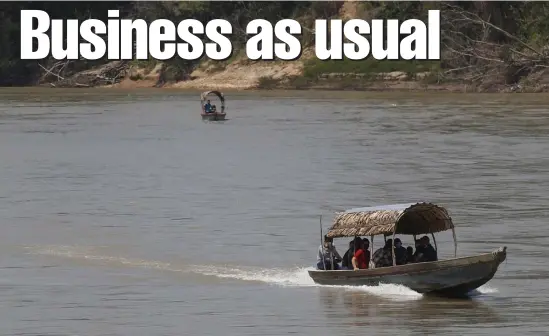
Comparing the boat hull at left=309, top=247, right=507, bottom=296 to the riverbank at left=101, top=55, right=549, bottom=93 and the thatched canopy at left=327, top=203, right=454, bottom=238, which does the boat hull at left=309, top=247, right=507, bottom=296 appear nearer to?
the thatched canopy at left=327, top=203, right=454, bottom=238

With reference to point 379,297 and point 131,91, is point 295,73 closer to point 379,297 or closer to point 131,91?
point 131,91

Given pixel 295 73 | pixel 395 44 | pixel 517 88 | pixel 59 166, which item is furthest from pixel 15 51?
pixel 59 166

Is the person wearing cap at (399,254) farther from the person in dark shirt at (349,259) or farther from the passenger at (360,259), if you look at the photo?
the person in dark shirt at (349,259)

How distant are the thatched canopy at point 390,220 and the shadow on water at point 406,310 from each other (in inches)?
43.4

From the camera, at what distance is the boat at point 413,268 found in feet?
80.2

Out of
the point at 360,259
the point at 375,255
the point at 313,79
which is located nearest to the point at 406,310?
the point at 375,255

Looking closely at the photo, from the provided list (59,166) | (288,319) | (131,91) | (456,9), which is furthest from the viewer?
(131,91)

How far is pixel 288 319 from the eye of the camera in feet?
78.7

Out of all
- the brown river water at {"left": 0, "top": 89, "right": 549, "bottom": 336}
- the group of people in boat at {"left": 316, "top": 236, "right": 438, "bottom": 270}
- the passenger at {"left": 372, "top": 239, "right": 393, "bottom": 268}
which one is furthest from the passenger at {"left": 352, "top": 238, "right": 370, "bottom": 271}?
the brown river water at {"left": 0, "top": 89, "right": 549, "bottom": 336}

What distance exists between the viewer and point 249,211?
3838cm

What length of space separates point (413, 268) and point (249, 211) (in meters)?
14.0

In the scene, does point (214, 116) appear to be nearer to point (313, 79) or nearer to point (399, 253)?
point (313, 79)

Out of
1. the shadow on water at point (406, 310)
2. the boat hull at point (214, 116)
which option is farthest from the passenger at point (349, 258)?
the boat hull at point (214, 116)

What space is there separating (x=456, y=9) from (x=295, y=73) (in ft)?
40.1
